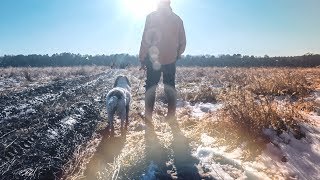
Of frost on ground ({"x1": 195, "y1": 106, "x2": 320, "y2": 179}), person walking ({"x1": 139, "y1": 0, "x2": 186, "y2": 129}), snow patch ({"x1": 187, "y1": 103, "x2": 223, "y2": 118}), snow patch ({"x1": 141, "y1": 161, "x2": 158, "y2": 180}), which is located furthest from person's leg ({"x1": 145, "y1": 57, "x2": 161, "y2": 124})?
snow patch ({"x1": 141, "y1": 161, "x2": 158, "y2": 180})

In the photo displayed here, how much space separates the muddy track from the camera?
397cm

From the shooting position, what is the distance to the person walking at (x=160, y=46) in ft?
18.4

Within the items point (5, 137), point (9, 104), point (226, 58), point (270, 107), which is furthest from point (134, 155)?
point (226, 58)

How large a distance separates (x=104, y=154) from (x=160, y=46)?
2.03 meters

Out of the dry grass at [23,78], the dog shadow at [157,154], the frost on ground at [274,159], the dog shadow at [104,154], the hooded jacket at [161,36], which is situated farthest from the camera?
the dry grass at [23,78]

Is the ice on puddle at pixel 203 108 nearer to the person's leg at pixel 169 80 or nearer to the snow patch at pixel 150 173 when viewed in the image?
the person's leg at pixel 169 80

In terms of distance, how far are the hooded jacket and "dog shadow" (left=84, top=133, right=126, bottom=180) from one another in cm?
141

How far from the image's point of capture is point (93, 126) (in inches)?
252

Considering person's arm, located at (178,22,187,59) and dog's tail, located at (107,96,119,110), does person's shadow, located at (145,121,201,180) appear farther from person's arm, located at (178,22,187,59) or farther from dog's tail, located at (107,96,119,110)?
person's arm, located at (178,22,187,59)

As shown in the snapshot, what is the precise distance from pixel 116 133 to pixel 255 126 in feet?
8.20

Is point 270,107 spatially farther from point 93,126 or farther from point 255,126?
point 93,126

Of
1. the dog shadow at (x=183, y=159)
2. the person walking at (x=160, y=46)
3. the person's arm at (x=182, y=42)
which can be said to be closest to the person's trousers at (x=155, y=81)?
the person walking at (x=160, y=46)

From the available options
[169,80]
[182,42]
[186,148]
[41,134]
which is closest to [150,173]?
[186,148]

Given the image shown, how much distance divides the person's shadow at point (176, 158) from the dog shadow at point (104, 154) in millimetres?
457
